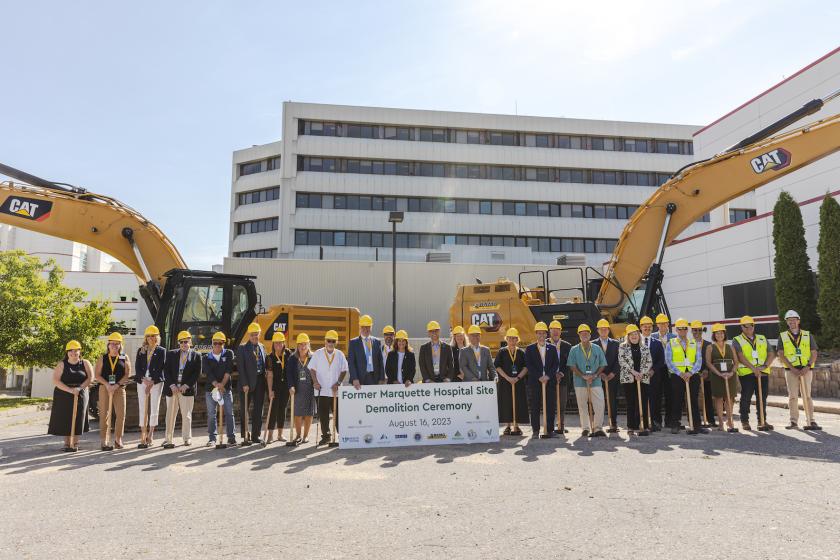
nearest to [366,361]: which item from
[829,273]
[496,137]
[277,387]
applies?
[277,387]

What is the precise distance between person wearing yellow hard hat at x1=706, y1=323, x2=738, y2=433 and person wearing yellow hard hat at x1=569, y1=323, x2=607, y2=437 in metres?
2.16

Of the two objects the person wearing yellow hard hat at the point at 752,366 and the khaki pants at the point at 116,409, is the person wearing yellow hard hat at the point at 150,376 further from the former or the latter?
the person wearing yellow hard hat at the point at 752,366

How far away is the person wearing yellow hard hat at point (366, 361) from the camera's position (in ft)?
33.3

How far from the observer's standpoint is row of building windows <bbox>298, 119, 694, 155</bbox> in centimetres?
4275

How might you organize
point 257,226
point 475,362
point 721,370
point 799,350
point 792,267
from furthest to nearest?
point 257,226 → point 792,267 → point 799,350 → point 721,370 → point 475,362

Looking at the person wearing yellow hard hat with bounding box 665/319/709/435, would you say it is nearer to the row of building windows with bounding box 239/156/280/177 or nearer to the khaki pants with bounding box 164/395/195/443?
the khaki pants with bounding box 164/395/195/443

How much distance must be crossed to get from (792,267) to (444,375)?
56.4ft

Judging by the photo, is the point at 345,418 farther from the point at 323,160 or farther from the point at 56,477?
the point at 323,160

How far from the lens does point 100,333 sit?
2052cm

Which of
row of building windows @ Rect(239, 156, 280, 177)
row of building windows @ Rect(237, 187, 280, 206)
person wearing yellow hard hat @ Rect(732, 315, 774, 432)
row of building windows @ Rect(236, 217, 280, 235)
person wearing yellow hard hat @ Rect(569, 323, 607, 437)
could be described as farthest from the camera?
row of building windows @ Rect(239, 156, 280, 177)

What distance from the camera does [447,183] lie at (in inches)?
1677

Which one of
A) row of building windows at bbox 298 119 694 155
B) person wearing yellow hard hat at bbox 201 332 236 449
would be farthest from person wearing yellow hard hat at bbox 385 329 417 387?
row of building windows at bbox 298 119 694 155

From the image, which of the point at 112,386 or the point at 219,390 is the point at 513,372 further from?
the point at 112,386

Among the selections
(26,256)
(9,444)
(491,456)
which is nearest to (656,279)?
(491,456)
